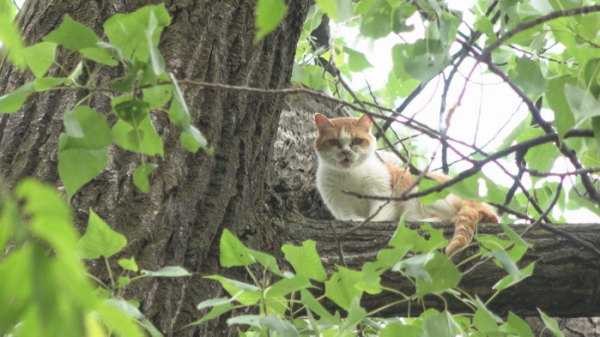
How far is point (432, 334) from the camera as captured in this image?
960 millimetres

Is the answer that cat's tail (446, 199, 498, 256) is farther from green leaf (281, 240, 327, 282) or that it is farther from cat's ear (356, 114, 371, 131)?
cat's ear (356, 114, 371, 131)

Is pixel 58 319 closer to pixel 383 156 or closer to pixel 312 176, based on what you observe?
pixel 312 176

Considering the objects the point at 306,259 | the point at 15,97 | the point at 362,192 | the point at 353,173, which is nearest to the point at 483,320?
the point at 306,259

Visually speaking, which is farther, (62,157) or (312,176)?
(312,176)

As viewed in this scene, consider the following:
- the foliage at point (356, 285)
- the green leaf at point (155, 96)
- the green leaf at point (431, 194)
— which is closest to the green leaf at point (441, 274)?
the foliage at point (356, 285)

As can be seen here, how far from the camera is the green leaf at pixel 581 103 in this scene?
92cm

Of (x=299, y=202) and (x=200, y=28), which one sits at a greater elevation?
(x=200, y=28)

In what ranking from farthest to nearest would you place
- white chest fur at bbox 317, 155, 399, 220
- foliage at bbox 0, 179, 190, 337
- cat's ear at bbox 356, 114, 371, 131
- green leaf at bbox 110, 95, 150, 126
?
cat's ear at bbox 356, 114, 371, 131 → white chest fur at bbox 317, 155, 399, 220 → green leaf at bbox 110, 95, 150, 126 → foliage at bbox 0, 179, 190, 337

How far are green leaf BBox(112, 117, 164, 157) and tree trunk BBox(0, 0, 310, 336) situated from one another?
0.50 m

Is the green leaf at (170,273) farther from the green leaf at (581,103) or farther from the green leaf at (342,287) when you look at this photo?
the green leaf at (581,103)

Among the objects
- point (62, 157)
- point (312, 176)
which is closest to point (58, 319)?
point (62, 157)

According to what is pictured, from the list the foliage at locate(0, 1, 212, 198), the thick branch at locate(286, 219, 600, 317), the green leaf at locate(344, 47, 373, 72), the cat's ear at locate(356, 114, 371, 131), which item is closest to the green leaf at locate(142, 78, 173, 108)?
the foliage at locate(0, 1, 212, 198)

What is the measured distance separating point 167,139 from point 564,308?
142 cm

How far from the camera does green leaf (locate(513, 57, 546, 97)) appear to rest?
44.1 inches
